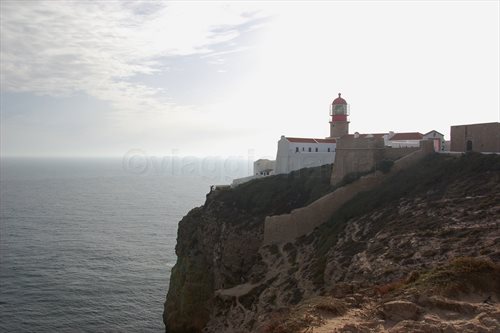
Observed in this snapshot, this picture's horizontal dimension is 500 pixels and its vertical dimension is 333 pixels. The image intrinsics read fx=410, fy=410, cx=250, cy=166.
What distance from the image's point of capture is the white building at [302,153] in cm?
4444

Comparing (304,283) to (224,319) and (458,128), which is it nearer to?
(224,319)

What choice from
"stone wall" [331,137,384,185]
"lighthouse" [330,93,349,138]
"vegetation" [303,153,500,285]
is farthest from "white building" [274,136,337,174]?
"vegetation" [303,153,500,285]

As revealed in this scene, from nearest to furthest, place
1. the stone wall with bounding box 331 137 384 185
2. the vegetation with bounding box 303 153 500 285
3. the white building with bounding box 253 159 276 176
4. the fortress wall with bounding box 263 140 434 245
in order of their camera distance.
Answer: the vegetation with bounding box 303 153 500 285, the fortress wall with bounding box 263 140 434 245, the stone wall with bounding box 331 137 384 185, the white building with bounding box 253 159 276 176

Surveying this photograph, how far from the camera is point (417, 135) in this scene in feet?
132

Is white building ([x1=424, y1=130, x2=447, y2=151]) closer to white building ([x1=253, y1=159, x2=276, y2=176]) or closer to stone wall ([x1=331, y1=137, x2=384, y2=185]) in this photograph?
stone wall ([x1=331, y1=137, x2=384, y2=185])

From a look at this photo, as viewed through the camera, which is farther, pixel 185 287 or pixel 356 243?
pixel 185 287

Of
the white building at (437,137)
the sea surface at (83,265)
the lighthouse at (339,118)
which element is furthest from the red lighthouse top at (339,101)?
the sea surface at (83,265)

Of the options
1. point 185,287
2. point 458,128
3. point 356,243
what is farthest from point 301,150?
point 356,243

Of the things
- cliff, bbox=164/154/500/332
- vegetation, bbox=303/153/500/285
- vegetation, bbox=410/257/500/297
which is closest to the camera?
cliff, bbox=164/154/500/332

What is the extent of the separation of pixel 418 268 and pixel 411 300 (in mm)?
5094

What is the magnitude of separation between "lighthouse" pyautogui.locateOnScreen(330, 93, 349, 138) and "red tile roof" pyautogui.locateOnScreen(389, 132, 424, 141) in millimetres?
5709

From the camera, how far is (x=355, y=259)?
2012cm

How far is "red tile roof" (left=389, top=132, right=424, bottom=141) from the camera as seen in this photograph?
39.9m

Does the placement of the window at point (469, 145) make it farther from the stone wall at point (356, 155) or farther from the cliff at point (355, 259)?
the stone wall at point (356, 155)
